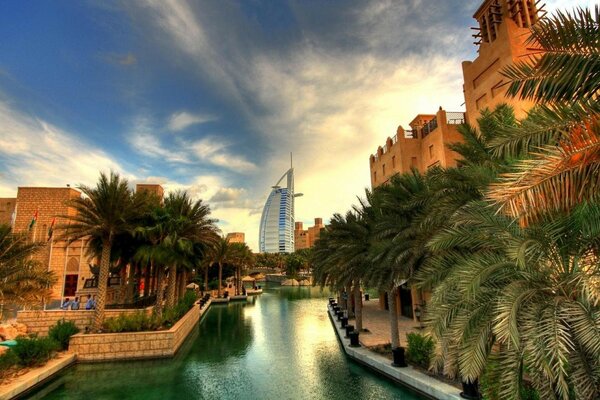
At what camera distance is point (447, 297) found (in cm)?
741

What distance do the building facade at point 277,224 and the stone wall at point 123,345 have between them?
154 meters

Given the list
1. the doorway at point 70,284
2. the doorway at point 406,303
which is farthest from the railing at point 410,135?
the doorway at point 70,284

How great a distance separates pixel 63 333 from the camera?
55.3 feet

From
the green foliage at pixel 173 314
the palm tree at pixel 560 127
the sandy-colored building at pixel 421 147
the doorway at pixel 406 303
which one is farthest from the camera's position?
the doorway at pixel 406 303

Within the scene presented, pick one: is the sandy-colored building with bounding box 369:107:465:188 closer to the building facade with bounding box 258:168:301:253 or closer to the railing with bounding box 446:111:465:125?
the railing with bounding box 446:111:465:125

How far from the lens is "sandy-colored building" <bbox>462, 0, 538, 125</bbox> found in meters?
17.5

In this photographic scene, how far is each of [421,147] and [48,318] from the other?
86.6 ft

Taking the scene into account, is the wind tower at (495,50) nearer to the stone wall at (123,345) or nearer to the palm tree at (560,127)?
the palm tree at (560,127)

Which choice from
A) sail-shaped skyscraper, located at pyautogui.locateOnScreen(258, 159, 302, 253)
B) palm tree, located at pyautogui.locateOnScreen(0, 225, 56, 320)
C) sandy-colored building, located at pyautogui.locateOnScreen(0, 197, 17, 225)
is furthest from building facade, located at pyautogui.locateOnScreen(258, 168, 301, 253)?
palm tree, located at pyautogui.locateOnScreen(0, 225, 56, 320)

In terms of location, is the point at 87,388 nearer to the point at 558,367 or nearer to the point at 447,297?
the point at 447,297

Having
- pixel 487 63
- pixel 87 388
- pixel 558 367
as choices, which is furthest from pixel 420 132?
pixel 87 388

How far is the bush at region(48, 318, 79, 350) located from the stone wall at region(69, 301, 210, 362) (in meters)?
0.44

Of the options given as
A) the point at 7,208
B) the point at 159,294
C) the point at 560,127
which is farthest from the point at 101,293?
the point at 7,208

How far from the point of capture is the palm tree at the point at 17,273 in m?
14.3
